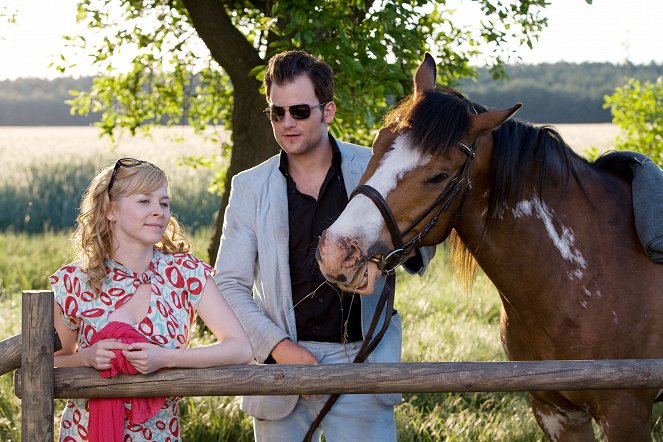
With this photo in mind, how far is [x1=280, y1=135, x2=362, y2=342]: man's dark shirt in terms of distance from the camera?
3094 mm

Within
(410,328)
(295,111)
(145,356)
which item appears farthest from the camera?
(410,328)

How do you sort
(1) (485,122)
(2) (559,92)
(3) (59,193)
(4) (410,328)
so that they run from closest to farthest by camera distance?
(1) (485,122) < (4) (410,328) < (3) (59,193) < (2) (559,92)

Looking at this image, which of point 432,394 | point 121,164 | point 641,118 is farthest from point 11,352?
point 641,118

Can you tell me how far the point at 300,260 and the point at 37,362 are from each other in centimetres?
99

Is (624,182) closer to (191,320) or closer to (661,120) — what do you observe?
(191,320)

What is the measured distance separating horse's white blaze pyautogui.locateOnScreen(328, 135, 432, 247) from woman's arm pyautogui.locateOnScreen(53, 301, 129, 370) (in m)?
0.77

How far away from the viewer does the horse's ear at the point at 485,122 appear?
2851 mm

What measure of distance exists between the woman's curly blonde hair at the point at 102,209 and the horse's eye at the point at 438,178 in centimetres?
90

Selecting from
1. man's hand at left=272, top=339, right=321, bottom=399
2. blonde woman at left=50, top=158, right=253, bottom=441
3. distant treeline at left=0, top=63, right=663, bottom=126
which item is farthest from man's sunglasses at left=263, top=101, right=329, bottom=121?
distant treeline at left=0, top=63, right=663, bottom=126

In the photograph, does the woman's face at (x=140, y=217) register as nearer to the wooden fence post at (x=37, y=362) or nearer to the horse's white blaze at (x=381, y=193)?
the wooden fence post at (x=37, y=362)

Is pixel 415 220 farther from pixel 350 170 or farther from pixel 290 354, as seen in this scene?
Answer: pixel 290 354

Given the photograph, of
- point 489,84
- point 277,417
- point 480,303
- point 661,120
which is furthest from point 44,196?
point 489,84

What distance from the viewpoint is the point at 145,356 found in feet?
8.37

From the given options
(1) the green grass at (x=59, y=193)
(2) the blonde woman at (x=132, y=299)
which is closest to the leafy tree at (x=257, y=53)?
(2) the blonde woman at (x=132, y=299)
